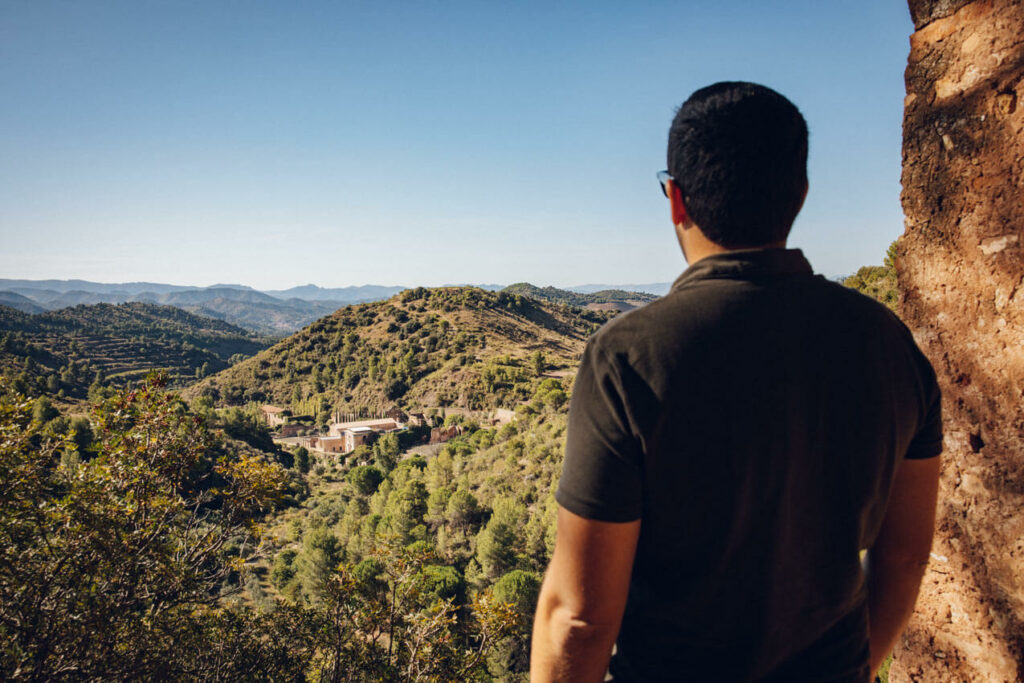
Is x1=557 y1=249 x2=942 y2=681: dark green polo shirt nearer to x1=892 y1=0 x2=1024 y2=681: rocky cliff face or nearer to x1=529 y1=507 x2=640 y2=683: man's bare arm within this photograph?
x1=529 y1=507 x2=640 y2=683: man's bare arm

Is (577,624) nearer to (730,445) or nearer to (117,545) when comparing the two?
(730,445)

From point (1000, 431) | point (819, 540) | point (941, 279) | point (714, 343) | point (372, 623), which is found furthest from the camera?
point (372, 623)

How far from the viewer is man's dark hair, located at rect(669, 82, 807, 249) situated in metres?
0.92

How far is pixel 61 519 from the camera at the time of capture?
5.73 m

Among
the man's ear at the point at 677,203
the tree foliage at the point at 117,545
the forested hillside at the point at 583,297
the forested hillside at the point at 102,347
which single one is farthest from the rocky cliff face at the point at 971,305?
the forested hillside at the point at 583,297

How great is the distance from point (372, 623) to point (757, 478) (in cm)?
921

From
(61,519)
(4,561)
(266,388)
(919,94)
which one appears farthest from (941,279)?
(266,388)

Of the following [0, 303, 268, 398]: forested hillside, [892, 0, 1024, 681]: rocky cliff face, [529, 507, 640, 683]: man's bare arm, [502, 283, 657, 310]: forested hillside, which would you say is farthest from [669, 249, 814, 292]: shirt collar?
[502, 283, 657, 310]: forested hillside

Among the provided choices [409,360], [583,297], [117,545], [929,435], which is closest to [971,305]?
[929,435]

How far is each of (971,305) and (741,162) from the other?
1456mm

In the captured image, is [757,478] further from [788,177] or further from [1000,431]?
[1000,431]

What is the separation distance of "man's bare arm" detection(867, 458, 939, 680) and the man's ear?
772 millimetres

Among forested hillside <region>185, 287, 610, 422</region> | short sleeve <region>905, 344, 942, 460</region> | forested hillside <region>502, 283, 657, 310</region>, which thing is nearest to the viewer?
short sleeve <region>905, 344, 942, 460</region>

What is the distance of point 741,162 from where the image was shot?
92 cm
